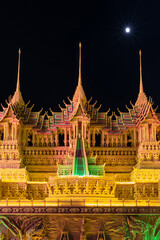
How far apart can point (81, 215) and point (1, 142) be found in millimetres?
11646

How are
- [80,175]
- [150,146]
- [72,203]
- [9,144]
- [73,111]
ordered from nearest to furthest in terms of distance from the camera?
[72,203] < [80,175] < [9,144] < [150,146] < [73,111]

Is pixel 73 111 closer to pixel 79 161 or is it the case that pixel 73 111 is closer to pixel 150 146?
pixel 79 161

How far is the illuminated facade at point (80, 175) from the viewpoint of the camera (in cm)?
2242

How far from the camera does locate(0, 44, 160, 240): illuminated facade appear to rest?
883 inches

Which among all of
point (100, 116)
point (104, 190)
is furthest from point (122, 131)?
point (104, 190)

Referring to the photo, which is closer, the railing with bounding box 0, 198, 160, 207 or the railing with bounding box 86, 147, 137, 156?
the railing with bounding box 0, 198, 160, 207

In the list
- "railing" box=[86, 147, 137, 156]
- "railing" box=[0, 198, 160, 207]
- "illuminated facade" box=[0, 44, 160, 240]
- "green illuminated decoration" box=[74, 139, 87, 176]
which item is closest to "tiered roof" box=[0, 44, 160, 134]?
"illuminated facade" box=[0, 44, 160, 240]

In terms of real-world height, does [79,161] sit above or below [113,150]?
below

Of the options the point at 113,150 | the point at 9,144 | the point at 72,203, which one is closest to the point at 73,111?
the point at 113,150

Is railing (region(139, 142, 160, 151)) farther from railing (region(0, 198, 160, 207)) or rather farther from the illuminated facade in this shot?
railing (region(0, 198, 160, 207))

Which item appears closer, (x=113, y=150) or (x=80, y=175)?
(x=80, y=175)

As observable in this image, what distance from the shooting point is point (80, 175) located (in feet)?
97.0

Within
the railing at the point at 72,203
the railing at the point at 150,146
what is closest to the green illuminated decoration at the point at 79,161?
the railing at the point at 150,146

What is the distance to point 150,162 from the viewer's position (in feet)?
103
